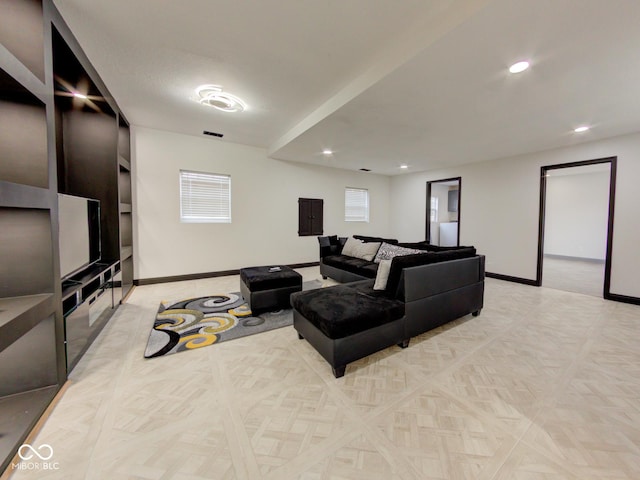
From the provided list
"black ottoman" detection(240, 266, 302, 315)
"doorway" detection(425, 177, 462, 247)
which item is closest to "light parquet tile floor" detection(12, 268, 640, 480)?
"black ottoman" detection(240, 266, 302, 315)

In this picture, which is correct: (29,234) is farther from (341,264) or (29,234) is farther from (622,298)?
(622,298)

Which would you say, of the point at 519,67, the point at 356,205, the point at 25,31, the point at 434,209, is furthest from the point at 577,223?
the point at 25,31

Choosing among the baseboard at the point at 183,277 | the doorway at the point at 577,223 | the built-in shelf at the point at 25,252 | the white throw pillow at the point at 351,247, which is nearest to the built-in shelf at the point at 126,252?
the baseboard at the point at 183,277

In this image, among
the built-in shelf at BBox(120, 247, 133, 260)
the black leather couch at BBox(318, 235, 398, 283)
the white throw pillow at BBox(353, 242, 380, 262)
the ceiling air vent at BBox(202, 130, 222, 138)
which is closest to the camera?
the built-in shelf at BBox(120, 247, 133, 260)

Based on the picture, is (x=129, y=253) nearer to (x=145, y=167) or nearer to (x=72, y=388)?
(x=145, y=167)

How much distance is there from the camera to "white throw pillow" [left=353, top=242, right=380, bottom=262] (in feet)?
14.1

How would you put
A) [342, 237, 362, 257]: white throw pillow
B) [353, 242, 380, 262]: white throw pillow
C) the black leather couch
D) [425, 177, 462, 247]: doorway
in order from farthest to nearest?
[425, 177, 462, 247]: doorway
[342, 237, 362, 257]: white throw pillow
[353, 242, 380, 262]: white throw pillow
the black leather couch

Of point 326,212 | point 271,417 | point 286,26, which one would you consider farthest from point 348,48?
point 326,212

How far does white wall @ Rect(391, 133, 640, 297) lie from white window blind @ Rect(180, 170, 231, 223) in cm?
511

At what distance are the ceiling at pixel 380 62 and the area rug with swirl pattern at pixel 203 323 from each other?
2735 millimetres

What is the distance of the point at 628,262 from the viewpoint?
3.67 meters

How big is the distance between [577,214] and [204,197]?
977 cm

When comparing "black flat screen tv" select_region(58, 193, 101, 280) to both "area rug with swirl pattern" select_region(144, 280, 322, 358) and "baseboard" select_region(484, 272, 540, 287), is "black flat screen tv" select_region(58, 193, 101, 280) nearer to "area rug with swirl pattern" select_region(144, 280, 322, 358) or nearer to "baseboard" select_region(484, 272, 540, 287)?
"area rug with swirl pattern" select_region(144, 280, 322, 358)

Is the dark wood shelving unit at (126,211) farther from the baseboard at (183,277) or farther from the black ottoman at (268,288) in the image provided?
the black ottoman at (268,288)
